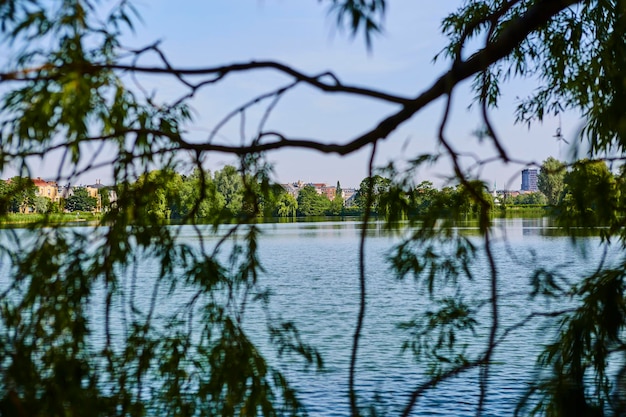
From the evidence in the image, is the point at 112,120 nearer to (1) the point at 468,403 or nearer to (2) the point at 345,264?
(1) the point at 468,403

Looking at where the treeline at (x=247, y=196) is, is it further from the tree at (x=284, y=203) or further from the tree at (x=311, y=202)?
the tree at (x=311, y=202)

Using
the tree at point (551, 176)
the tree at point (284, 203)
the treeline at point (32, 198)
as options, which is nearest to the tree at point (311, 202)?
the tree at point (284, 203)

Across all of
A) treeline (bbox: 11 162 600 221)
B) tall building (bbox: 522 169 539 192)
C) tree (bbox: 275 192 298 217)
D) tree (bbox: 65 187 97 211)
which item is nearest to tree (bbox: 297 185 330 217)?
tree (bbox: 275 192 298 217)

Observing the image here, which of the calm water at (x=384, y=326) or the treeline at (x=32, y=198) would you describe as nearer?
the treeline at (x=32, y=198)

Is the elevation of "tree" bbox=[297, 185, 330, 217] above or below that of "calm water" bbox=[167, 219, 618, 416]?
above

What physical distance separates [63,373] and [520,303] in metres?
10.8

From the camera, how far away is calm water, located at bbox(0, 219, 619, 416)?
21.2 ft

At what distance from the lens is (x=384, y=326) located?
34.7ft

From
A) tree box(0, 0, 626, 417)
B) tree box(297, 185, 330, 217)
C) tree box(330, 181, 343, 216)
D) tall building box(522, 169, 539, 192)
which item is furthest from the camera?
tree box(330, 181, 343, 216)

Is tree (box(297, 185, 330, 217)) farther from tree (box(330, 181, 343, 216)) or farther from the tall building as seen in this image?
the tall building

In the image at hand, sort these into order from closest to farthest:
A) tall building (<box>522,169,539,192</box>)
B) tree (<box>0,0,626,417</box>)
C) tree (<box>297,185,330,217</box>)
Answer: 1. tree (<box>0,0,626,417</box>)
2. tall building (<box>522,169,539,192</box>)
3. tree (<box>297,185,330,217</box>)

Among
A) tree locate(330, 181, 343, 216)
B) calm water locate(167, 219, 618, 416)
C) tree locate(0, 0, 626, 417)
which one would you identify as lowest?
calm water locate(167, 219, 618, 416)

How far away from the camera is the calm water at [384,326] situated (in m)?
6.47

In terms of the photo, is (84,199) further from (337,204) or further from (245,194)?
(337,204)
